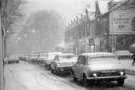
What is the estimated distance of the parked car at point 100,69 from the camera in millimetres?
14234

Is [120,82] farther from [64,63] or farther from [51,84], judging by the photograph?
[64,63]

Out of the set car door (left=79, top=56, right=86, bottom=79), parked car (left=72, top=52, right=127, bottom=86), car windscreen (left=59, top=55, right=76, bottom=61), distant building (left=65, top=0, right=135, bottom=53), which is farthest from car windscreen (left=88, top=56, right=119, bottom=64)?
distant building (left=65, top=0, right=135, bottom=53)

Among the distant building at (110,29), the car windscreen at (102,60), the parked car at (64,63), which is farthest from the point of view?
the distant building at (110,29)

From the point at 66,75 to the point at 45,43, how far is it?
81553mm

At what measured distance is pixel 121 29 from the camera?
131 ft

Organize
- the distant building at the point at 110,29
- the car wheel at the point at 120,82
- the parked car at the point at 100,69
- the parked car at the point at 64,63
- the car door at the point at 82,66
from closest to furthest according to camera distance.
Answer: the parked car at the point at 100,69, the car wheel at the point at 120,82, the car door at the point at 82,66, the parked car at the point at 64,63, the distant building at the point at 110,29

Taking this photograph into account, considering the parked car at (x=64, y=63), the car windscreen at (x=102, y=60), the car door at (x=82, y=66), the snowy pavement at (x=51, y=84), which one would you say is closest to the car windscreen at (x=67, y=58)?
the parked car at (x=64, y=63)

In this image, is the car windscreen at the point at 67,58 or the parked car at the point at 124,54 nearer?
the car windscreen at the point at 67,58

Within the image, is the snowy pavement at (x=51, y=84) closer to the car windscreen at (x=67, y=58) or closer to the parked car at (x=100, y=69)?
the parked car at (x=100, y=69)

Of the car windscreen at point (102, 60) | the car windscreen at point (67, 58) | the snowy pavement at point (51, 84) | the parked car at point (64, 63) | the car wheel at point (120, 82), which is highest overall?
the car windscreen at point (102, 60)

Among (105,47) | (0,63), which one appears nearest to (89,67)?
(0,63)

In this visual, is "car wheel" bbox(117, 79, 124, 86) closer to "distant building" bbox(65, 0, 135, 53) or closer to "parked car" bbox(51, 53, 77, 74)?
"parked car" bbox(51, 53, 77, 74)

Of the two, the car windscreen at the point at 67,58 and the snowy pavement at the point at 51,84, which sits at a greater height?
the car windscreen at the point at 67,58

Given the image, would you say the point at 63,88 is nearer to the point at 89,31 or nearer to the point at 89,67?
the point at 89,67
